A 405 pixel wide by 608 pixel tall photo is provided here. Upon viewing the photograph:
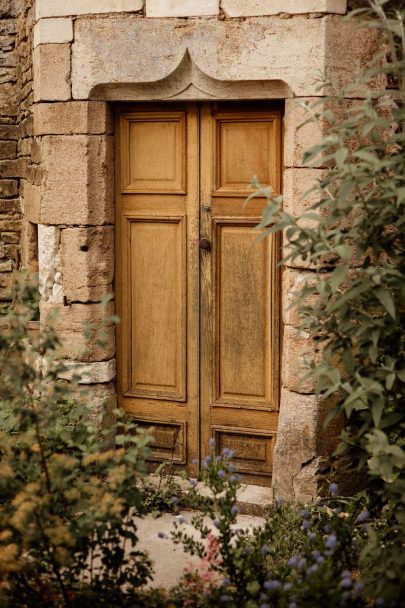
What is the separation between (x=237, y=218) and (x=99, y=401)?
1.33m

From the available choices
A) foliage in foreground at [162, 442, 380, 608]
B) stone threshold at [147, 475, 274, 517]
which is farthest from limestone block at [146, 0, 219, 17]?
stone threshold at [147, 475, 274, 517]

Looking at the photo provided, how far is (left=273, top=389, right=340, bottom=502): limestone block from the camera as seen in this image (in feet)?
16.4

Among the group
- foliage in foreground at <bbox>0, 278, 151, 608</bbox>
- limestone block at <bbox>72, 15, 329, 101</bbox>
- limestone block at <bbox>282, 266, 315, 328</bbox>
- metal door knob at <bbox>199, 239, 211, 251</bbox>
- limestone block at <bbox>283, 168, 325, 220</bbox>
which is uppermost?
limestone block at <bbox>72, 15, 329, 101</bbox>

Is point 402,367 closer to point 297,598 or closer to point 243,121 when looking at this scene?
point 297,598

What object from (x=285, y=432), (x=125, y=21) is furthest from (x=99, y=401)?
(x=125, y=21)

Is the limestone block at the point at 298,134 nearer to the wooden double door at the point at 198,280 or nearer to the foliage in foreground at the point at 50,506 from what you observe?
the wooden double door at the point at 198,280

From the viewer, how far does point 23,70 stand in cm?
618

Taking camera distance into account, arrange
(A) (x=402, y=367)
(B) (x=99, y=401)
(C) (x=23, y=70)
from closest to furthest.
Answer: (A) (x=402, y=367) → (B) (x=99, y=401) → (C) (x=23, y=70)

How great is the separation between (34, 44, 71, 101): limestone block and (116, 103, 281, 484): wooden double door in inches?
13.8

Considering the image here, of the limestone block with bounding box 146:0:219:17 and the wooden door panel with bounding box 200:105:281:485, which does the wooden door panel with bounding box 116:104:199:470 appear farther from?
the limestone block with bounding box 146:0:219:17

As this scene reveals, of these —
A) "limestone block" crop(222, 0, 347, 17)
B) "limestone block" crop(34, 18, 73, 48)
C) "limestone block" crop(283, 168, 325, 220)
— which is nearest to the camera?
"limestone block" crop(222, 0, 347, 17)

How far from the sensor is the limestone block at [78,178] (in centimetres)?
534

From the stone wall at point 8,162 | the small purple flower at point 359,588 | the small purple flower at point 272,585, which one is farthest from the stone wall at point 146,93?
the small purple flower at point 272,585

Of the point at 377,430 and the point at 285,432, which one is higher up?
the point at 377,430
